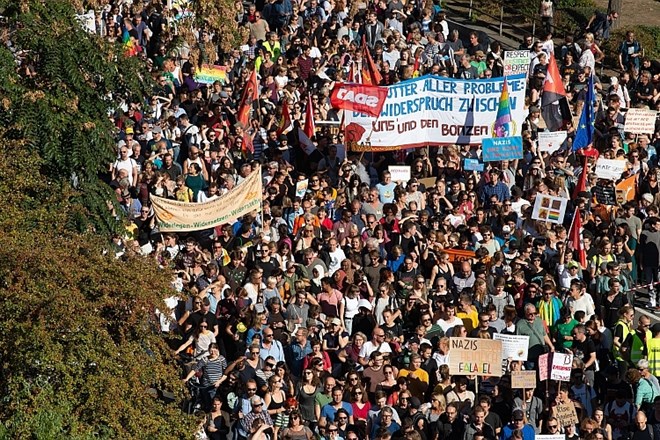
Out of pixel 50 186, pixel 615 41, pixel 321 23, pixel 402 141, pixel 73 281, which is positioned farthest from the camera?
pixel 615 41

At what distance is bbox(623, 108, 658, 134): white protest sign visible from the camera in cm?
2800

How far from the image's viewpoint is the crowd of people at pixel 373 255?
20609mm

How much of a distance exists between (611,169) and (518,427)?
7.61m

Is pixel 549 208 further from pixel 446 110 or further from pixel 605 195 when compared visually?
pixel 446 110

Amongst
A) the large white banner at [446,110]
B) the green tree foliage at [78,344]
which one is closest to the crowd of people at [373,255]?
the large white banner at [446,110]

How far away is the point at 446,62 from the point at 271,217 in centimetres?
741

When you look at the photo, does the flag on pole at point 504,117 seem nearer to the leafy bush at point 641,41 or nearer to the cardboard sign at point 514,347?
the cardboard sign at point 514,347

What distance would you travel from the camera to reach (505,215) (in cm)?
2486

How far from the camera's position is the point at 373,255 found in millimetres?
23172

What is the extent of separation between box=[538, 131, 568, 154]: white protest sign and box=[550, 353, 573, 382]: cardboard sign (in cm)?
691

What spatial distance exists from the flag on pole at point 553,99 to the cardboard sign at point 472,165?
2.63 meters

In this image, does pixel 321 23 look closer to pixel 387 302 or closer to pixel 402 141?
pixel 402 141

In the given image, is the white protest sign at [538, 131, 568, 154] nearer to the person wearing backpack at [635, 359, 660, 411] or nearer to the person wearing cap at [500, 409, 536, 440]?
the person wearing backpack at [635, 359, 660, 411]

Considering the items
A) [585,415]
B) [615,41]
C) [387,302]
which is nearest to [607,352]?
[585,415]
